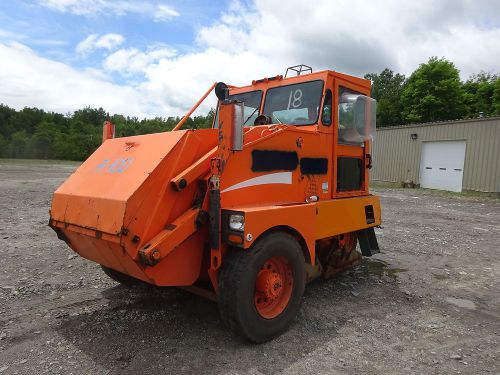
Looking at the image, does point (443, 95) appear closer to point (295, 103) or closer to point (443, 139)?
point (443, 139)

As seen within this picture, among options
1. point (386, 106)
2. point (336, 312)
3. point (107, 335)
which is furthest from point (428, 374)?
point (386, 106)

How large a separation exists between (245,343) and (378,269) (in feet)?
10.5

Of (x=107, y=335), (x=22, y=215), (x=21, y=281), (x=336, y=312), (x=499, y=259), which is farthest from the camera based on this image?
(x=22, y=215)

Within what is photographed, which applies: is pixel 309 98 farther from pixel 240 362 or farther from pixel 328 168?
pixel 240 362

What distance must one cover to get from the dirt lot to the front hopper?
687 mm

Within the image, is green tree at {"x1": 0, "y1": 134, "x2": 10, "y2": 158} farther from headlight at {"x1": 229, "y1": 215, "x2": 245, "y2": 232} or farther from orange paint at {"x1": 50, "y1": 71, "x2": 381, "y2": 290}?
headlight at {"x1": 229, "y1": 215, "x2": 245, "y2": 232}

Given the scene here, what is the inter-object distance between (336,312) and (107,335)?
2369 mm

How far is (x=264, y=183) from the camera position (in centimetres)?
378

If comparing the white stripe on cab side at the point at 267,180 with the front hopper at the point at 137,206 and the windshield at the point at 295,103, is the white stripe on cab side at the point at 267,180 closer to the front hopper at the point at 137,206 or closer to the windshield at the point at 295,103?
the front hopper at the point at 137,206

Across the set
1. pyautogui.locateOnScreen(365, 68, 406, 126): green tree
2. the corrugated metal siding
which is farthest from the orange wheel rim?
pyautogui.locateOnScreen(365, 68, 406, 126): green tree

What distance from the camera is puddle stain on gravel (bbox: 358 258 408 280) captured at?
18.9 feet

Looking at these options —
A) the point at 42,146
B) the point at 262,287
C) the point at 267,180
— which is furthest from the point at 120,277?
the point at 42,146

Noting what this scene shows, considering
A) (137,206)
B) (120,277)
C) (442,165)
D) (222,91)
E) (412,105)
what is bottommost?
(120,277)

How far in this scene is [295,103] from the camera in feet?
15.3
